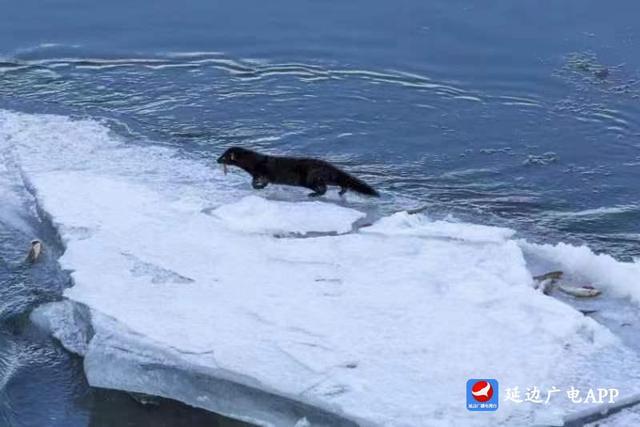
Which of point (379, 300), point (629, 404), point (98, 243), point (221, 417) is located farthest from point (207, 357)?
point (629, 404)

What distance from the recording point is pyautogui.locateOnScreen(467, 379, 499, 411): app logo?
15.8 feet

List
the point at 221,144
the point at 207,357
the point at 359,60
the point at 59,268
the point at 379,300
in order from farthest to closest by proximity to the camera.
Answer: the point at 359,60
the point at 221,144
the point at 59,268
the point at 379,300
the point at 207,357

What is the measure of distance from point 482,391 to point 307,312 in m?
1.10

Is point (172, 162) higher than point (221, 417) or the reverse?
higher

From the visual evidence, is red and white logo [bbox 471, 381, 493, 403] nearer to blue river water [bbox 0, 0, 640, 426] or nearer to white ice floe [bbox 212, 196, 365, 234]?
blue river water [bbox 0, 0, 640, 426]

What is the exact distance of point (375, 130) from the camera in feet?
28.2

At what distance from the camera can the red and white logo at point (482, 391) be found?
4.88 metres

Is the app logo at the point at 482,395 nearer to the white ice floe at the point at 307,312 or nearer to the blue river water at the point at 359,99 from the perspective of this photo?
the white ice floe at the point at 307,312

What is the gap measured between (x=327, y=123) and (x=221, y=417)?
3.93 meters

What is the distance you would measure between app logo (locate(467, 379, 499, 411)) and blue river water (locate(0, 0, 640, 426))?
47.4 inches

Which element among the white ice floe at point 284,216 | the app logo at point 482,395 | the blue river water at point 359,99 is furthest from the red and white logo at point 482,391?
the white ice floe at point 284,216

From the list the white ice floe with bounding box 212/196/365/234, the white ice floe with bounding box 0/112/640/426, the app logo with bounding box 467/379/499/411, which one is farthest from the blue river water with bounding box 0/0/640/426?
the app logo with bounding box 467/379/499/411

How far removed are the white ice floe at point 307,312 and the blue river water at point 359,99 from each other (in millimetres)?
248

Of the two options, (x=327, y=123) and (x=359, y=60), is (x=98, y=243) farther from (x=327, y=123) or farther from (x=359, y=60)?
(x=359, y=60)
